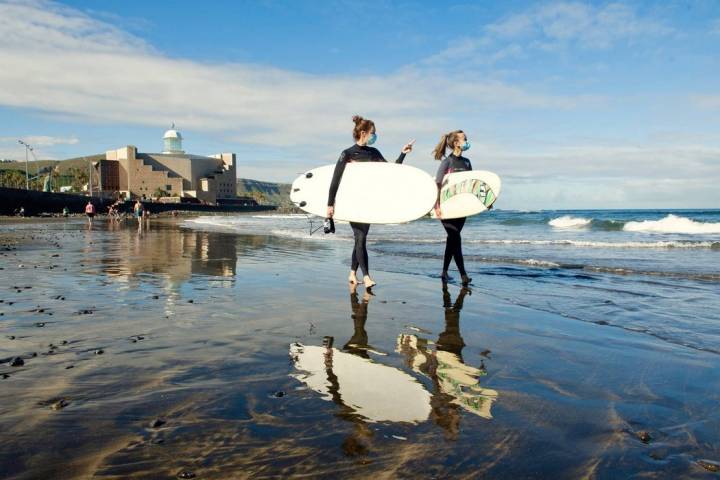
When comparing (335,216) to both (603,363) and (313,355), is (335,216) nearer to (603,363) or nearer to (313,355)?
(313,355)

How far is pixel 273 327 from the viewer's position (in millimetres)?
4688

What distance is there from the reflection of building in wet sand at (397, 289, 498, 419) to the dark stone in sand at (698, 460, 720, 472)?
37.9 inches

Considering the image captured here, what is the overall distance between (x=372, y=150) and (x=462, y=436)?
5.61 m

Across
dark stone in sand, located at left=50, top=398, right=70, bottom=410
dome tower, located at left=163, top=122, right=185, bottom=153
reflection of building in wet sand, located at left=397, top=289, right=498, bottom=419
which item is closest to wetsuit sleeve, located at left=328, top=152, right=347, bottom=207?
reflection of building in wet sand, located at left=397, top=289, right=498, bottom=419

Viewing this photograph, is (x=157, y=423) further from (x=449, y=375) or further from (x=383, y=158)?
(x=383, y=158)

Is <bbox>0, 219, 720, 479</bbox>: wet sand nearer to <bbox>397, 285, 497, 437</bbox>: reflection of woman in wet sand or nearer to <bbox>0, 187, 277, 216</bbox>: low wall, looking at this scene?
<bbox>397, 285, 497, 437</bbox>: reflection of woman in wet sand

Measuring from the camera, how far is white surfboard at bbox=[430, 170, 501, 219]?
28.1 ft

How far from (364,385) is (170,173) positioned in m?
123

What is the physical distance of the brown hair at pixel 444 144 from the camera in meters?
8.46

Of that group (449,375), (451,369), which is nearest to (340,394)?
(449,375)

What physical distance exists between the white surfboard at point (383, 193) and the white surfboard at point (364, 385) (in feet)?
13.3

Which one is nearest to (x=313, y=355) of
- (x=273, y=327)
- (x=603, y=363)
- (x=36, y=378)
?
(x=273, y=327)

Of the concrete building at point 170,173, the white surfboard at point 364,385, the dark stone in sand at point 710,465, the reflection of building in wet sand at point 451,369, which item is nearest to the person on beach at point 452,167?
the reflection of building in wet sand at point 451,369

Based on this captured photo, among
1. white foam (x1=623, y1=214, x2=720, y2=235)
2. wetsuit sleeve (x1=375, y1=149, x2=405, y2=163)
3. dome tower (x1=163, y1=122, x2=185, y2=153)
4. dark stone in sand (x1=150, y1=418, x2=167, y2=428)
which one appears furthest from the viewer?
dome tower (x1=163, y1=122, x2=185, y2=153)
